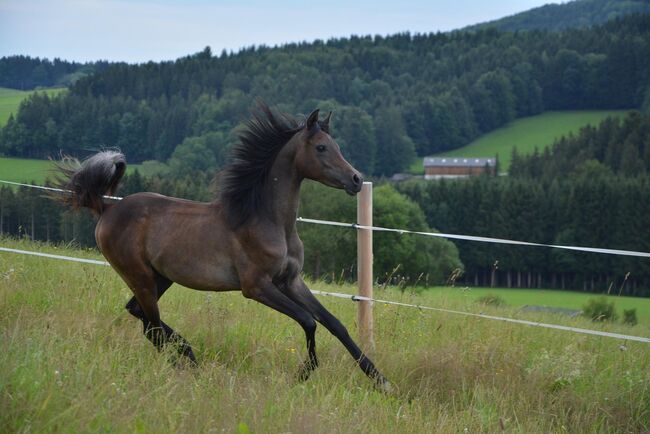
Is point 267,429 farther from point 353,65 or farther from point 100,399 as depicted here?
point 353,65

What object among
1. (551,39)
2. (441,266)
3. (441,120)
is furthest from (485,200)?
(551,39)

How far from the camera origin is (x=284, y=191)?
6.94 metres

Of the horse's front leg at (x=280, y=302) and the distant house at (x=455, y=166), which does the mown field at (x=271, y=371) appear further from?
the distant house at (x=455, y=166)

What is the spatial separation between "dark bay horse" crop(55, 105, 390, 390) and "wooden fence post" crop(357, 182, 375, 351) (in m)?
1.28

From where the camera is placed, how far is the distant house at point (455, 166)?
13612cm

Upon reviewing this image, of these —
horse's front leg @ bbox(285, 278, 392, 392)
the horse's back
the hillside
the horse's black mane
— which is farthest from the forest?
horse's front leg @ bbox(285, 278, 392, 392)

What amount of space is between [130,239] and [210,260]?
697mm

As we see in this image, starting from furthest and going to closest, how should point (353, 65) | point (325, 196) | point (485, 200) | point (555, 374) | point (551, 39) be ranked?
point (551, 39) → point (353, 65) → point (485, 200) → point (325, 196) → point (555, 374)

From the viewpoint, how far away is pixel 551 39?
7618 inches

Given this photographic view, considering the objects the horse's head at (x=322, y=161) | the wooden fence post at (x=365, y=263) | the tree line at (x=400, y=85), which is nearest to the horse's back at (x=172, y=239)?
the horse's head at (x=322, y=161)

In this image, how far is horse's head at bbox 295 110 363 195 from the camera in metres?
6.77

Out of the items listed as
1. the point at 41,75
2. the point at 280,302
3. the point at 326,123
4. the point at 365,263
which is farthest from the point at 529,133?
the point at 280,302

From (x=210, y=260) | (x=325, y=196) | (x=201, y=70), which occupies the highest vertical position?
(x=201, y=70)

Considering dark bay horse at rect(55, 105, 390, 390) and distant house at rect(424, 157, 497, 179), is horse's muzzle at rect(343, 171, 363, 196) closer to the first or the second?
dark bay horse at rect(55, 105, 390, 390)
